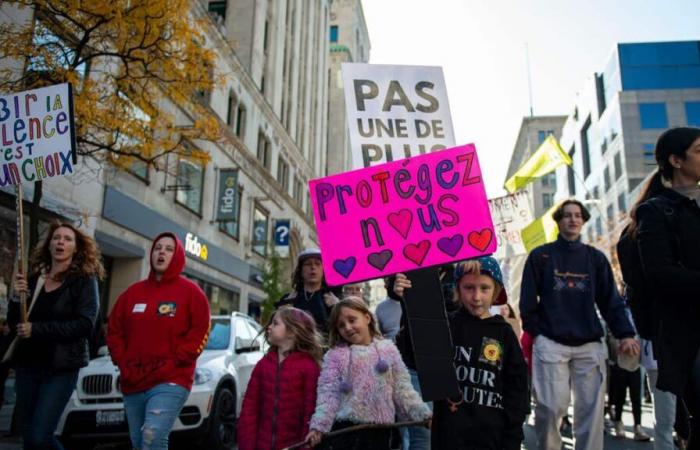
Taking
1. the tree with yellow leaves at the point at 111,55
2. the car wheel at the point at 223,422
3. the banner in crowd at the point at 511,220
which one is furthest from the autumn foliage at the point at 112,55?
the banner in crowd at the point at 511,220

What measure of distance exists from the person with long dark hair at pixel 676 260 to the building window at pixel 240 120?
23972mm

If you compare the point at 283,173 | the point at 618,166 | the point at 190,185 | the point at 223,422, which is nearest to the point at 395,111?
the point at 223,422

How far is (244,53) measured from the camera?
2750 centimetres

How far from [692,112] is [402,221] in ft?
165

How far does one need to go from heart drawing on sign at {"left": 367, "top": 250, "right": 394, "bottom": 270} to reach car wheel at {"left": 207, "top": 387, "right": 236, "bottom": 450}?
4.06 metres

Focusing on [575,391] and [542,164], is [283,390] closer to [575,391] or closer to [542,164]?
[575,391]

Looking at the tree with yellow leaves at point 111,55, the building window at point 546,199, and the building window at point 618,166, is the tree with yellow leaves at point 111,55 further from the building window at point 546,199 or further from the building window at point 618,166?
the building window at point 546,199

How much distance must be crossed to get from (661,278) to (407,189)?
A: 5.24 ft

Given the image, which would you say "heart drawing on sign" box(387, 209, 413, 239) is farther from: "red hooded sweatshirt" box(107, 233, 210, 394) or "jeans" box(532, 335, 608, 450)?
"jeans" box(532, 335, 608, 450)

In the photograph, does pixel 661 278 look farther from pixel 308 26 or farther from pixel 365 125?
pixel 308 26

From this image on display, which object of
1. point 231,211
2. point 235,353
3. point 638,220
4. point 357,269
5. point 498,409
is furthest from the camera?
point 231,211

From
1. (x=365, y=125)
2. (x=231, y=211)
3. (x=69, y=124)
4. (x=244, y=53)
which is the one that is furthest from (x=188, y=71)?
(x=244, y=53)

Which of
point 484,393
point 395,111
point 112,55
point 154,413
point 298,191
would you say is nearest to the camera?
point 484,393

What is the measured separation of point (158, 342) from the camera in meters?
4.24
